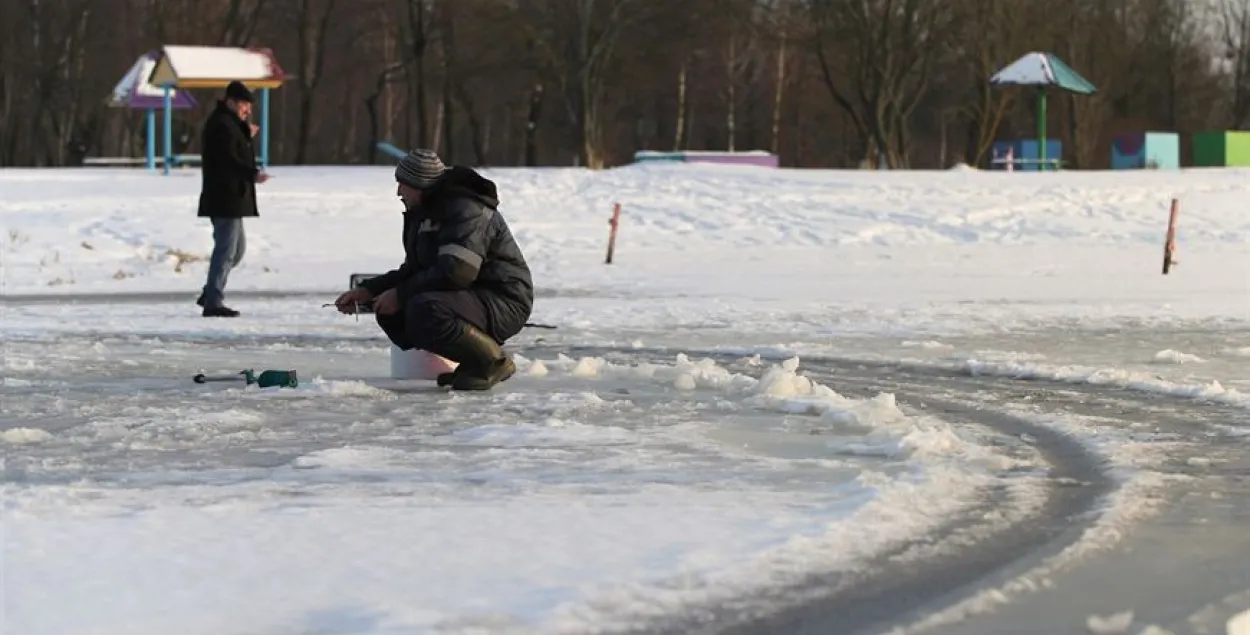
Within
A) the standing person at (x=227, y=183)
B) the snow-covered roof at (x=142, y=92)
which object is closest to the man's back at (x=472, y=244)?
the standing person at (x=227, y=183)

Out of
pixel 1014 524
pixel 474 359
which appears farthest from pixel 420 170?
pixel 1014 524

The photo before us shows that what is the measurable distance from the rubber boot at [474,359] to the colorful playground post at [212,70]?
3125cm

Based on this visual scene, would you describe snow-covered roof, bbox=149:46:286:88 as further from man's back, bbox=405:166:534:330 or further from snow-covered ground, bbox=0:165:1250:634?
man's back, bbox=405:166:534:330

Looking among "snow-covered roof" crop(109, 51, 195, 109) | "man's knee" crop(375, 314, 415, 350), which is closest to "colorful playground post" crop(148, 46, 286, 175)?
"snow-covered roof" crop(109, 51, 195, 109)

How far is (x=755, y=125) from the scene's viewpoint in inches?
3093

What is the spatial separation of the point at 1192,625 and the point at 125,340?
9.90 m

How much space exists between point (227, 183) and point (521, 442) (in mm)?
8076

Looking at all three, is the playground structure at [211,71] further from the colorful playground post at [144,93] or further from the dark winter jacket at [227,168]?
the dark winter jacket at [227,168]

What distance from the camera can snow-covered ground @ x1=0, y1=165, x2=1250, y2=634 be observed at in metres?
4.75

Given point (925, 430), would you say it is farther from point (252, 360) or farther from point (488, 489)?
point (252, 360)

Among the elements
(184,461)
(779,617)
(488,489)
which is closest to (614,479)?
(488,489)

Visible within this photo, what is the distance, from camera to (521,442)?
24.5 ft

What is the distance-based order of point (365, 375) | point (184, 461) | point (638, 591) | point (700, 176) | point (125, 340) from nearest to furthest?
point (638, 591), point (184, 461), point (365, 375), point (125, 340), point (700, 176)

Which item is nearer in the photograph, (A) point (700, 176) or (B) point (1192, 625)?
(B) point (1192, 625)
